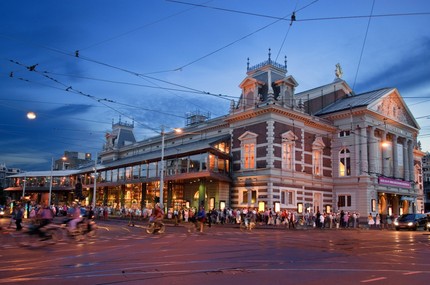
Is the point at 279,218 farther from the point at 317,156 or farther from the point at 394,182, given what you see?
the point at 394,182

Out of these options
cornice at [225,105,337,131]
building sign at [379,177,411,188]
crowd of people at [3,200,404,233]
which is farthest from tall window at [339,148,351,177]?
crowd of people at [3,200,404,233]

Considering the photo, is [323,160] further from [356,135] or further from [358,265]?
[358,265]

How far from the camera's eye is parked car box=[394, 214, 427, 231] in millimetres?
40531

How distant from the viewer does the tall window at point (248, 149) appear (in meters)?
47.7

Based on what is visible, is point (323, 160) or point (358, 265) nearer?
point (358, 265)

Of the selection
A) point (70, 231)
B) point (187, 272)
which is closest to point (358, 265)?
point (187, 272)

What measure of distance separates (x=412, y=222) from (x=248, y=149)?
59.5ft

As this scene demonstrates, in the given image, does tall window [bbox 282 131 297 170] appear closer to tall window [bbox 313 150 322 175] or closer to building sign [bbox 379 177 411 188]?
tall window [bbox 313 150 322 175]

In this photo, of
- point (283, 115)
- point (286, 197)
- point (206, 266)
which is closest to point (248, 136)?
point (283, 115)

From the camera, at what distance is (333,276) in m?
11.2

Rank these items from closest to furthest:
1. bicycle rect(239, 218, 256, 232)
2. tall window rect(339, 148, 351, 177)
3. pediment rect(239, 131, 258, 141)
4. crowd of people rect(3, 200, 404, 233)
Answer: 1. bicycle rect(239, 218, 256, 232)
2. crowd of people rect(3, 200, 404, 233)
3. pediment rect(239, 131, 258, 141)
4. tall window rect(339, 148, 351, 177)

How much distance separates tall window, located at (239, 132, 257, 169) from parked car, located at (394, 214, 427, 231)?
51.4 ft

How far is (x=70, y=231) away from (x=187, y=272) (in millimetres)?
13061

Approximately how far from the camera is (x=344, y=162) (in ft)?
175
